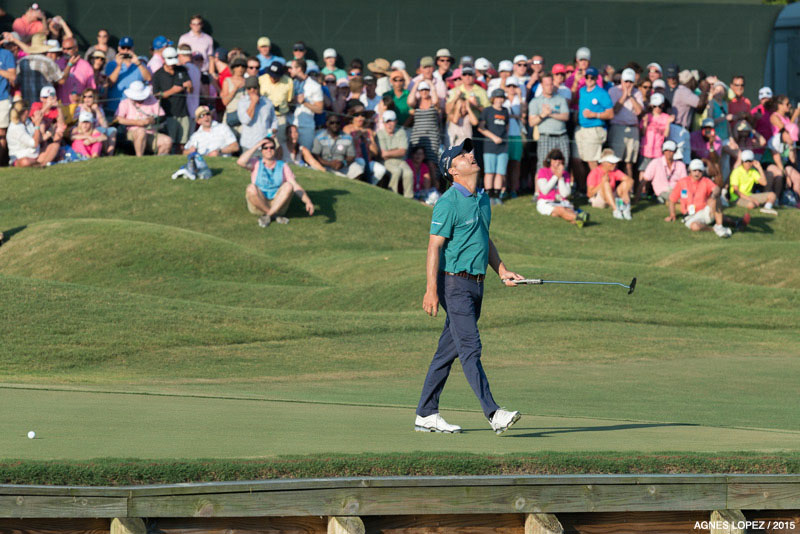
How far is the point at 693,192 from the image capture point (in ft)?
86.8

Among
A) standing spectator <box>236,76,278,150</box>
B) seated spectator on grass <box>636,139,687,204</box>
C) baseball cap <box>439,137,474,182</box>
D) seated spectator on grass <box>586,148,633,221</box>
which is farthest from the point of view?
seated spectator on grass <box>636,139,687,204</box>

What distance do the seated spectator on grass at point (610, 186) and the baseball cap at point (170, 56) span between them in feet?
29.9

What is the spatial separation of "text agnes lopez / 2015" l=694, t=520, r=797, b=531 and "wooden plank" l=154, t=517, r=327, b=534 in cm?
197

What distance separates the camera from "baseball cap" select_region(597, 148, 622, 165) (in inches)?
1040

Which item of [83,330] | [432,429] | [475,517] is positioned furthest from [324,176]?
[475,517]

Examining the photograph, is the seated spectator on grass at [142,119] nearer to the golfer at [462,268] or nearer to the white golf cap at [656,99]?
the white golf cap at [656,99]

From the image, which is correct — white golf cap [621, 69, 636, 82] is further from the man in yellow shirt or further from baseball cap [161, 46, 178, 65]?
baseball cap [161, 46, 178, 65]

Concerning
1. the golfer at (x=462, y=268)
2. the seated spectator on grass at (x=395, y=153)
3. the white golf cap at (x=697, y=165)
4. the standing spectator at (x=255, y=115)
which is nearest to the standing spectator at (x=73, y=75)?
the standing spectator at (x=255, y=115)

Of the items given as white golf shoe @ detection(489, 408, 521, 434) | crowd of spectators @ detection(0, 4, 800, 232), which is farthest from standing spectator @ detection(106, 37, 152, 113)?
white golf shoe @ detection(489, 408, 521, 434)

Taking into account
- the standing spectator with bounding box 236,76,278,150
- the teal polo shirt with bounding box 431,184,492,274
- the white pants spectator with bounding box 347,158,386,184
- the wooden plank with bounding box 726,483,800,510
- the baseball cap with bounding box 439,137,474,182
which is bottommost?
the white pants spectator with bounding box 347,158,386,184

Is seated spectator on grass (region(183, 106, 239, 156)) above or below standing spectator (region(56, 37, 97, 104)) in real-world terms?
below

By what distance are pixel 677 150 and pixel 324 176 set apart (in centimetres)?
767

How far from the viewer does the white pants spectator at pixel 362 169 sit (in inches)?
1021

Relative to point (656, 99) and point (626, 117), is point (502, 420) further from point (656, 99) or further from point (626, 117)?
point (656, 99)
